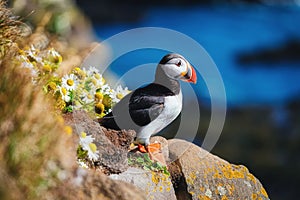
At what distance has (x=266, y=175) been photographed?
11180 millimetres

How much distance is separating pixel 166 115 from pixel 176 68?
0.84 ft

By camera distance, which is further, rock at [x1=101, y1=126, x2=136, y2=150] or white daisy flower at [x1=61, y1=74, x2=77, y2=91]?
white daisy flower at [x1=61, y1=74, x2=77, y2=91]

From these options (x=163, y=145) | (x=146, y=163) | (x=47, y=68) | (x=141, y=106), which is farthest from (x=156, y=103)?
(x=47, y=68)

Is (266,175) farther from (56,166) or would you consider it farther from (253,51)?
(253,51)

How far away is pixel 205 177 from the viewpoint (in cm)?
402

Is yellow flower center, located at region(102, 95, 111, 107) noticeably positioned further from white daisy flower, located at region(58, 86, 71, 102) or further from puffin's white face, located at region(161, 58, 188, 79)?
puffin's white face, located at region(161, 58, 188, 79)

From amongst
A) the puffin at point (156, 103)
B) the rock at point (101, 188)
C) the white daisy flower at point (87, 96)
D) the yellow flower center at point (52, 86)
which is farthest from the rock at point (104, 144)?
the rock at point (101, 188)

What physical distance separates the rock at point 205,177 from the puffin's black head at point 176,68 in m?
0.51

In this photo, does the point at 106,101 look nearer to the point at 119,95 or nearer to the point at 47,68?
the point at 119,95

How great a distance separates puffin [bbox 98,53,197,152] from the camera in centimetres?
380

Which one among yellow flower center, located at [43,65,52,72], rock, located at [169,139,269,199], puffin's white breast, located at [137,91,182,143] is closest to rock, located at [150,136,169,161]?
rock, located at [169,139,269,199]

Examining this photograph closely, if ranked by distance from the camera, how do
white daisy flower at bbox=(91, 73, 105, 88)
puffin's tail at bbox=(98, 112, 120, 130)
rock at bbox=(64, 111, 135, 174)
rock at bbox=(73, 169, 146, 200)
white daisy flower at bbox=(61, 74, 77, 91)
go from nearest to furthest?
rock at bbox=(73, 169, 146, 200), rock at bbox=(64, 111, 135, 174), puffin's tail at bbox=(98, 112, 120, 130), white daisy flower at bbox=(61, 74, 77, 91), white daisy flower at bbox=(91, 73, 105, 88)

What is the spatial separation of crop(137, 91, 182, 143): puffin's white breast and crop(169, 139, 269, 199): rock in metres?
0.31

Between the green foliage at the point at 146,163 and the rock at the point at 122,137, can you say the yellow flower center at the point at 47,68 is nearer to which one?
the rock at the point at 122,137
